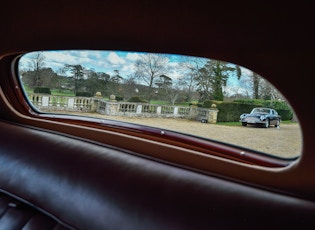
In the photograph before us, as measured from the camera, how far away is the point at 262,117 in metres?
1.14

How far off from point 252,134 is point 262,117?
0.10 metres

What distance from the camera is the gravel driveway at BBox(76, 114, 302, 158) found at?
1.04 metres

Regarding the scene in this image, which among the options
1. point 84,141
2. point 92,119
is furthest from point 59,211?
point 92,119

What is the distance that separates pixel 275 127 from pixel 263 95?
0.15 m

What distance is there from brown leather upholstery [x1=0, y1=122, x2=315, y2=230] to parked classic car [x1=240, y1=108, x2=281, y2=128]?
32cm

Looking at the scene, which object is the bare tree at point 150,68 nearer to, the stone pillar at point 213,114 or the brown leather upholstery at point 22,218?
the stone pillar at point 213,114

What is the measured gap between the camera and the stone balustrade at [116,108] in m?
1.36

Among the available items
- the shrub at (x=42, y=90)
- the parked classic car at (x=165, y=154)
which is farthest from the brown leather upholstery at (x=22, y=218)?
the shrub at (x=42, y=90)

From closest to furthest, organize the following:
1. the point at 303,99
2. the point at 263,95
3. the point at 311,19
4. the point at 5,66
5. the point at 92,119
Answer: the point at 311,19
the point at 303,99
the point at 263,95
the point at 92,119
the point at 5,66

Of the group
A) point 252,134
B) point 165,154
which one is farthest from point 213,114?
point 165,154

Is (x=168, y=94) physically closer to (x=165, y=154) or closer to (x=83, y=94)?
(x=165, y=154)

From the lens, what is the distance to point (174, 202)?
92 centimetres

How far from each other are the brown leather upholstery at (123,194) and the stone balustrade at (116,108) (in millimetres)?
369

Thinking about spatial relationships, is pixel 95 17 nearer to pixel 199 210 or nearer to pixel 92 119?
pixel 92 119
